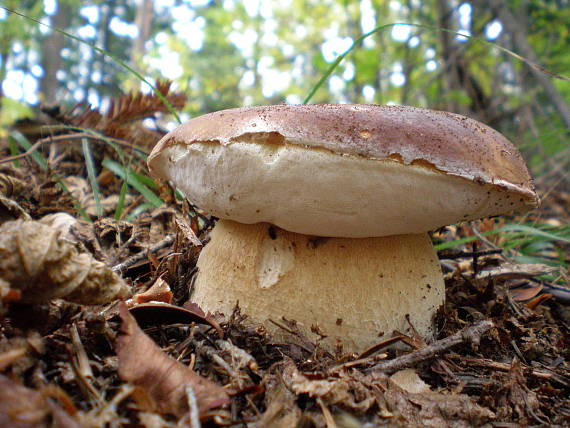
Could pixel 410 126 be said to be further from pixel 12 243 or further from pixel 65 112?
pixel 65 112

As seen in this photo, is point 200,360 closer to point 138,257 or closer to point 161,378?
point 161,378

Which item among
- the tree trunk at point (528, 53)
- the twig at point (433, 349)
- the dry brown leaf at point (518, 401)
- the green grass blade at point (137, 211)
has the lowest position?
the dry brown leaf at point (518, 401)

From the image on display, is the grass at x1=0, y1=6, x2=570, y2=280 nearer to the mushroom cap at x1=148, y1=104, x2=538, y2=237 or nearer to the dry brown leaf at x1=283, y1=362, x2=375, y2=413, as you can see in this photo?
the mushroom cap at x1=148, y1=104, x2=538, y2=237

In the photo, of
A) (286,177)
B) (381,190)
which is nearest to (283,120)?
(286,177)

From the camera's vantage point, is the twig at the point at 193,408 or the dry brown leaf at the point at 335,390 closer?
the twig at the point at 193,408

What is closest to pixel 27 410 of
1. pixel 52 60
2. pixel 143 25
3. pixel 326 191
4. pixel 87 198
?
pixel 326 191

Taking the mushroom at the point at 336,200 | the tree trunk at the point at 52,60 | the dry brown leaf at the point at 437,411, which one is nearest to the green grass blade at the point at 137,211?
the mushroom at the point at 336,200

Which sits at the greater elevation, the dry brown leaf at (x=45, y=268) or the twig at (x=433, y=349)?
the dry brown leaf at (x=45, y=268)

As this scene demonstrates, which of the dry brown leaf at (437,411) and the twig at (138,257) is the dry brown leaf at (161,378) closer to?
the dry brown leaf at (437,411)
